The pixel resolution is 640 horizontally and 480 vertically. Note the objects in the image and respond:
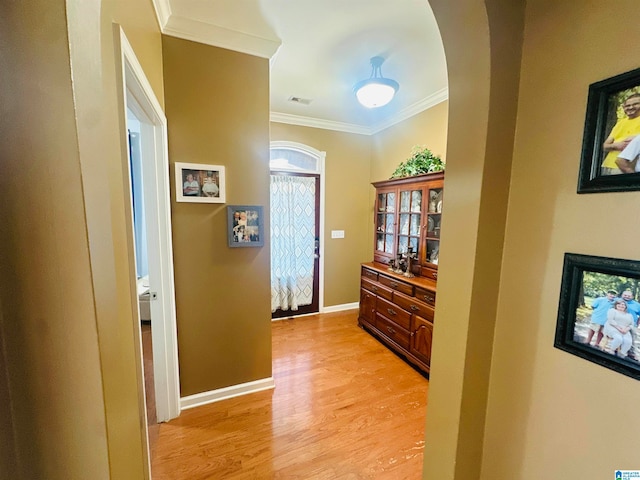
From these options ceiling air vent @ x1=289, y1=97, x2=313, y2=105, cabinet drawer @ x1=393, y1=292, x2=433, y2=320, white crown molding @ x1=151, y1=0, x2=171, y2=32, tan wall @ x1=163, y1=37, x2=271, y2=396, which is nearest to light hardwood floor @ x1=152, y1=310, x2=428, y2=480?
tan wall @ x1=163, y1=37, x2=271, y2=396

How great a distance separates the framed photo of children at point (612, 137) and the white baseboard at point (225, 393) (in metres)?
2.43

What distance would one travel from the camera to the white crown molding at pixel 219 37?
175cm

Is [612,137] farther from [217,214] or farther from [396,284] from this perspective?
[396,284]

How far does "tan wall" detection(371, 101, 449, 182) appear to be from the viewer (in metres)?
2.93

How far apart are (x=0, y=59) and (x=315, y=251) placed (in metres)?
3.62

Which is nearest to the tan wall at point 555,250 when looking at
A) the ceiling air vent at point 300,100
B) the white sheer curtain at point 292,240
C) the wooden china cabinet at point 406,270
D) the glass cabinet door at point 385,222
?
the wooden china cabinet at point 406,270

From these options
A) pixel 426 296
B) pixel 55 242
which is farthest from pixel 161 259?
pixel 426 296

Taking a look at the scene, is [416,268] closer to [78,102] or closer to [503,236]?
[503,236]

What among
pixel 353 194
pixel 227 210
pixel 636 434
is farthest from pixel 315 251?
pixel 636 434

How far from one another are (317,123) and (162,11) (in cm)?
236

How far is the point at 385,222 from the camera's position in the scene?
357 centimetres

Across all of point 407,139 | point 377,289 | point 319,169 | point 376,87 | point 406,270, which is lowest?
point 377,289

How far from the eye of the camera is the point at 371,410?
2082 mm

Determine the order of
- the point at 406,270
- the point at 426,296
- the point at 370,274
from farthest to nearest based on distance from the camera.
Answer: the point at 370,274, the point at 406,270, the point at 426,296
